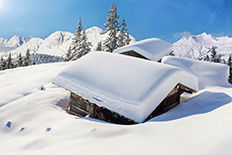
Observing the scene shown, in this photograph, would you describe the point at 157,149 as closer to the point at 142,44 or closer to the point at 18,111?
the point at 18,111

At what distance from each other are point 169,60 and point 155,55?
3.90 meters

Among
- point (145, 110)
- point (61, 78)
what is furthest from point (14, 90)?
point (145, 110)

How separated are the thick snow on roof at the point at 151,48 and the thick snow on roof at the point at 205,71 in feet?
12.3

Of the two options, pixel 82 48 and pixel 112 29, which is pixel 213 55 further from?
pixel 82 48

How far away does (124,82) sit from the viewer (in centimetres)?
455

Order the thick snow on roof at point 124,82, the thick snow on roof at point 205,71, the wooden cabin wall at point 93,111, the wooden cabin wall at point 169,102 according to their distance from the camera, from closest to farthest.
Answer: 1. the thick snow on roof at point 124,82
2. the wooden cabin wall at point 93,111
3. the wooden cabin wall at point 169,102
4. the thick snow on roof at point 205,71

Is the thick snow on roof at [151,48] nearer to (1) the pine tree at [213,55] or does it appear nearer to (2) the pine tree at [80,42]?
(2) the pine tree at [80,42]

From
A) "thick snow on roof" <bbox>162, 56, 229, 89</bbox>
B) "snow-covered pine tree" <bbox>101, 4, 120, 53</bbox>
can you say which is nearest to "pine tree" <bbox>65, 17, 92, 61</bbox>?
"snow-covered pine tree" <bbox>101, 4, 120, 53</bbox>

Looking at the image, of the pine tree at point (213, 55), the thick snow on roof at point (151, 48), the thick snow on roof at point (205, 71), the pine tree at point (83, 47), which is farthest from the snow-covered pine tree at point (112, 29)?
the pine tree at point (213, 55)

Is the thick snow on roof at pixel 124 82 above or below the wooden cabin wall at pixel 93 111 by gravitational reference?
above

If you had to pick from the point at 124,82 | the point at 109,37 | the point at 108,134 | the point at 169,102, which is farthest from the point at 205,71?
the point at 109,37

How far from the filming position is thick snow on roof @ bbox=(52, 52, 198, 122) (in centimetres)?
401

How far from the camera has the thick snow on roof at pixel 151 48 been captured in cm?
1321

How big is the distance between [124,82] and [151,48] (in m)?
10.4
